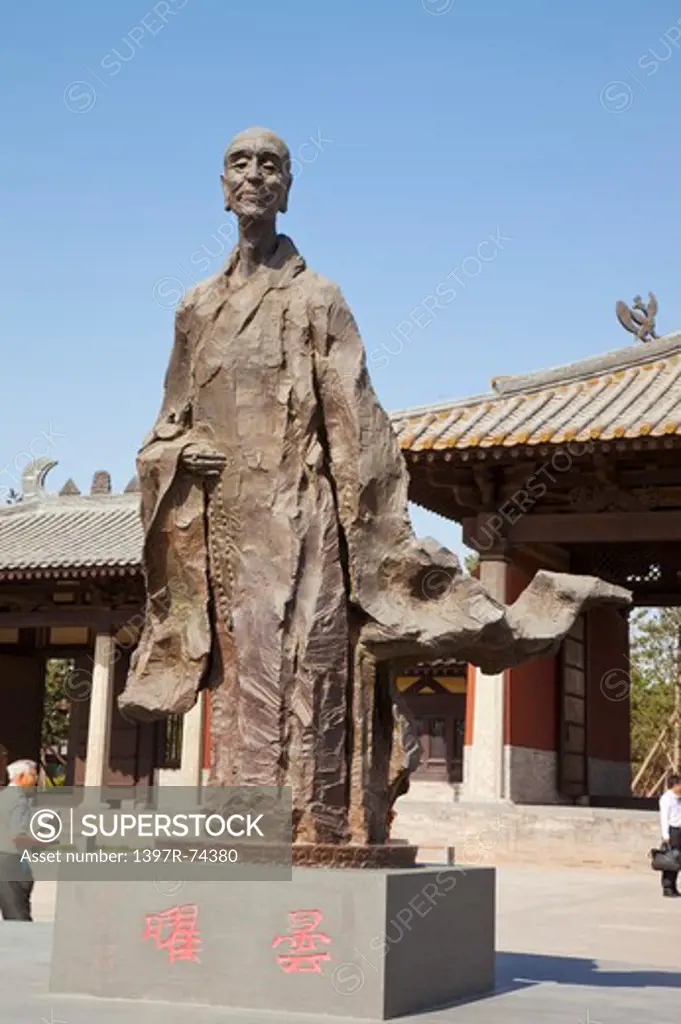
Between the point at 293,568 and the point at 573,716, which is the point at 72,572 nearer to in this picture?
the point at 573,716

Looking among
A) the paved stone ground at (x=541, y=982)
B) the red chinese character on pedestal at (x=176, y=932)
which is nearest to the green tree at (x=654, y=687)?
A: the paved stone ground at (x=541, y=982)

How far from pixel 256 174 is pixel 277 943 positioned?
Result: 8.53ft

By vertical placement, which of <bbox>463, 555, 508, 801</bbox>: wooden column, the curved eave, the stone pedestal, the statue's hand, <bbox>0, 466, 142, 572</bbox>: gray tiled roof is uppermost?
<bbox>0, 466, 142, 572</bbox>: gray tiled roof

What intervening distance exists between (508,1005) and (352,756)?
3.10 ft

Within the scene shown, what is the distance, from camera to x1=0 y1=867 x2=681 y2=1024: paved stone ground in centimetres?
401

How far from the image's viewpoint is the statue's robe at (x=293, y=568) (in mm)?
4605

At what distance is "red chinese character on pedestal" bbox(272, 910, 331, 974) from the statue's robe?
368 mm

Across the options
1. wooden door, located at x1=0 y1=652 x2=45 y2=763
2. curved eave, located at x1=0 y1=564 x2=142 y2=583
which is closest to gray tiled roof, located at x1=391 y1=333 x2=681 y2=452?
curved eave, located at x1=0 y1=564 x2=142 y2=583

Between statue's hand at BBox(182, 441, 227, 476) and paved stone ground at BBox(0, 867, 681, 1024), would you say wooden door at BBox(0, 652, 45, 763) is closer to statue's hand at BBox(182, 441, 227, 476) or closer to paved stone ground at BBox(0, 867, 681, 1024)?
paved stone ground at BBox(0, 867, 681, 1024)

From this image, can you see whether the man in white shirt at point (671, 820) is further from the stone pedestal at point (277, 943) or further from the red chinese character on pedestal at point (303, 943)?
the red chinese character on pedestal at point (303, 943)

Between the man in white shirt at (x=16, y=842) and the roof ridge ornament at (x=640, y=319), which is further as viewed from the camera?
the roof ridge ornament at (x=640, y=319)

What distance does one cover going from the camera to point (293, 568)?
4660 mm

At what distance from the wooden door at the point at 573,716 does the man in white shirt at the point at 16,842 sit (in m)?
8.90

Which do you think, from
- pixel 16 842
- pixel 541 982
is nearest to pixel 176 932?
pixel 541 982
